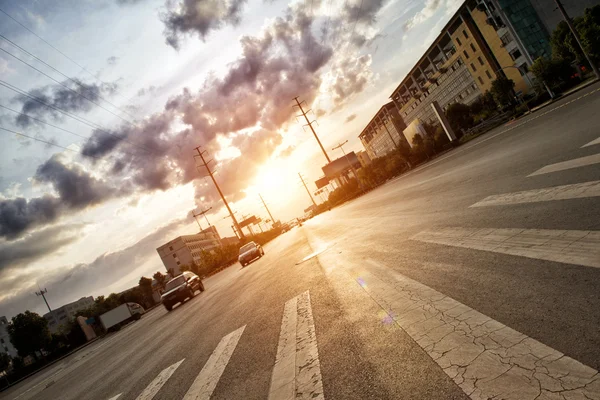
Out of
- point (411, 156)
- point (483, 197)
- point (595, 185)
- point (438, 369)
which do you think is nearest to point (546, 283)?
point (438, 369)

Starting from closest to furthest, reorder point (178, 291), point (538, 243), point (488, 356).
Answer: point (488, 356) → point (538, 243) → point (178, 291)

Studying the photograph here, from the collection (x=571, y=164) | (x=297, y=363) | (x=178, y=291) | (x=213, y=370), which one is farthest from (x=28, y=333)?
(x=571, y=164)

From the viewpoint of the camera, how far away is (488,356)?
206cm

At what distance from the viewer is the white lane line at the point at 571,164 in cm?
548

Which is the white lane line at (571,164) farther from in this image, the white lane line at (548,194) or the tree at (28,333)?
the tree at (28,333)

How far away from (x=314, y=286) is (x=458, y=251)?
2749mm

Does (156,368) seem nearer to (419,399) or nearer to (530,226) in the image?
(419,399)

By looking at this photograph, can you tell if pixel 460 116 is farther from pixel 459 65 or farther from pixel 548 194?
pixel 548 194

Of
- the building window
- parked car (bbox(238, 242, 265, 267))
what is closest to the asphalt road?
parked car (bbox(238, 242, 265, 267))

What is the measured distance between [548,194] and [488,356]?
4134 mm

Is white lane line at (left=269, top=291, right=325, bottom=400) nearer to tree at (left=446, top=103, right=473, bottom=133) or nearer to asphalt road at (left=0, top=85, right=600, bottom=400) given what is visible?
asphalt road at (left=0, top=85, right=600, bottom=400)

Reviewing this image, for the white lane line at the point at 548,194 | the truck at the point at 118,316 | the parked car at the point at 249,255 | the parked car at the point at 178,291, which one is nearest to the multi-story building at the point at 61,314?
the truck at the point at 118,316

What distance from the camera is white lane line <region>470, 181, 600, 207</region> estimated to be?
4.32 meters

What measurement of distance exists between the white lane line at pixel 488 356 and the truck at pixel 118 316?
39.0 meters
